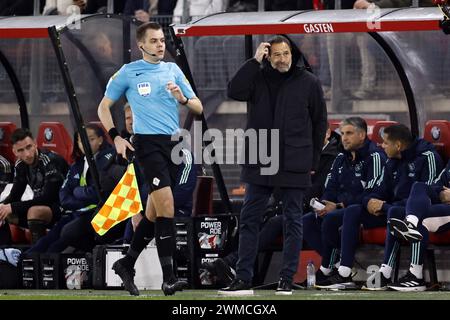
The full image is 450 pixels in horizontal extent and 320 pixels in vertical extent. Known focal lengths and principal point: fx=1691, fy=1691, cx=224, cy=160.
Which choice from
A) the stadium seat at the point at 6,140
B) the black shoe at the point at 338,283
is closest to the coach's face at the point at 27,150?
the stadium seat at the point at 6,140

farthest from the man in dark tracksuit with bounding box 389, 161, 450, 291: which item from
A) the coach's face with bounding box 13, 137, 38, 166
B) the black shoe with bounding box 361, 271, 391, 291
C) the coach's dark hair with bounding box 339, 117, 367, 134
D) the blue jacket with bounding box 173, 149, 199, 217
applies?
the coach's face with bounding box 13, 137, 38, 166

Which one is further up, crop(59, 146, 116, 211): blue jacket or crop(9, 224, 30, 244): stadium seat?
crop(59, 146, 116, 211): blue jacket

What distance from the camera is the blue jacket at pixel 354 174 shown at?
14.8 m

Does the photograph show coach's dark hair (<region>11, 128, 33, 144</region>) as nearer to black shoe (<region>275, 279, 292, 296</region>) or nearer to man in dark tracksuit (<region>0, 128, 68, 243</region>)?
man in dark tracksuit (<region>0, 128, 68, 243</region>)

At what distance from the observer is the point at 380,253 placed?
15.0m

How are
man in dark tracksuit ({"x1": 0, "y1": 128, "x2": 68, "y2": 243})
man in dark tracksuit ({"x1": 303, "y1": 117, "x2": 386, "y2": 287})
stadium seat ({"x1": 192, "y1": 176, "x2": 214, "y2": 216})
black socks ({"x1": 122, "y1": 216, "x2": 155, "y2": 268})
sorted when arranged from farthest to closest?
man in dark tracksuit ({"x1": 0, "y1": 128, "x2": 68, "y2": 243}) < stadium seat ({"x1": 192, "y1": 176, "x2": 214, "y2": 216}) < man in dark tracksuit ({"x1": 303, "y1": 117, "x2": 386, "y2": 287}) < black socks ({"x1": 122, "y1": 216, "x2": 155, "y2": 268})

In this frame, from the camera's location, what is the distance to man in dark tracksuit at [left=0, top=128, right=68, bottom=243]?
16453 mm

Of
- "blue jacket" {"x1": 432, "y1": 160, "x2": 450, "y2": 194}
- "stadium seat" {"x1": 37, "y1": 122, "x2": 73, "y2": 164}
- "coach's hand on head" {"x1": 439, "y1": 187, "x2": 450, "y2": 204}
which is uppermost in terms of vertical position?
"stadium seat" {"x1": 37, "y1": 122, "x2": 73, "y2": 164}

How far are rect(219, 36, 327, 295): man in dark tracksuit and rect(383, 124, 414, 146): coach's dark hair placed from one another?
1780mm

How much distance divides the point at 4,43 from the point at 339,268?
4.90 metres

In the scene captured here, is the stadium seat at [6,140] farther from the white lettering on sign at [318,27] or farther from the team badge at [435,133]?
A: the team badge at [435,133]

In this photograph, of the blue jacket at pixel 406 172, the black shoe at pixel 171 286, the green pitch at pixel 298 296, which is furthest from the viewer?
the blue jacket at pixel 406 172

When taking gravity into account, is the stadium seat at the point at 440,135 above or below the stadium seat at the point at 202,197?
above

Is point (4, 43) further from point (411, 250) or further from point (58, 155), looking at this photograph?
point (411, 250)
